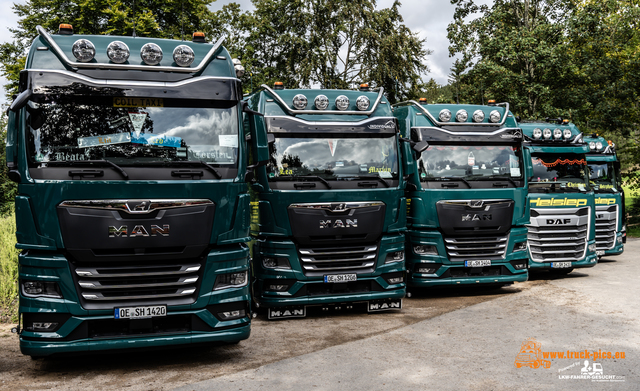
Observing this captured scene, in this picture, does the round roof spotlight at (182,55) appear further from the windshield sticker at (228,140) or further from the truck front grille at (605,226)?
the truck front grille at (605,226)

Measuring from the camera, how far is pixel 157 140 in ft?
19.1

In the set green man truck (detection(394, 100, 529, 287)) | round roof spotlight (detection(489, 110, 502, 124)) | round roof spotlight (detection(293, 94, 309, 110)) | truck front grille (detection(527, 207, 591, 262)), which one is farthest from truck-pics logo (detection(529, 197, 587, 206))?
round roof spotlight (detection(293, 94, 309, 110))

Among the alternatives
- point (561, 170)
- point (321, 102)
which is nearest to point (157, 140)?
point (321, 102)

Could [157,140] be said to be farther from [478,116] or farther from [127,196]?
[478,116]

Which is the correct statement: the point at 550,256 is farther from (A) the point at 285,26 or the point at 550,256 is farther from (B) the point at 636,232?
(A) the point at 285,26

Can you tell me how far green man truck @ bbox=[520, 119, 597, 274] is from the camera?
38.0 feet

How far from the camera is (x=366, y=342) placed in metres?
7.06

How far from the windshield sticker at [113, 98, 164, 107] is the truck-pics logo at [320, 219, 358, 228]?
124 inches

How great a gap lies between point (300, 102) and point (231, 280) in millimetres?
3458

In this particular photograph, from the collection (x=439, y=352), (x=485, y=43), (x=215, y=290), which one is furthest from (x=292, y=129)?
→ (x=485, y=43)

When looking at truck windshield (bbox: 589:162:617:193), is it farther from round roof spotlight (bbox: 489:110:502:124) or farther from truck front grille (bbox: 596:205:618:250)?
round roof spotlight (bbox: 489:110:502:124)

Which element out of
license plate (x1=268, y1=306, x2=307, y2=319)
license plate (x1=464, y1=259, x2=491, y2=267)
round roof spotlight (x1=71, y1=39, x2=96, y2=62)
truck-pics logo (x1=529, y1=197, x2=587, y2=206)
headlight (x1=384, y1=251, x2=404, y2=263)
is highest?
round roof spotlight (x1=71, y1=39, x2=96, y2=62)

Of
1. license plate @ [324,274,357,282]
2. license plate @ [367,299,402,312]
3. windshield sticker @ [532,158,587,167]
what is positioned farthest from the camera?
windshield sticker @ [532,158,587,167]

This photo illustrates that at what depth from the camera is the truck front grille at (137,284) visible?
557 centimetres
